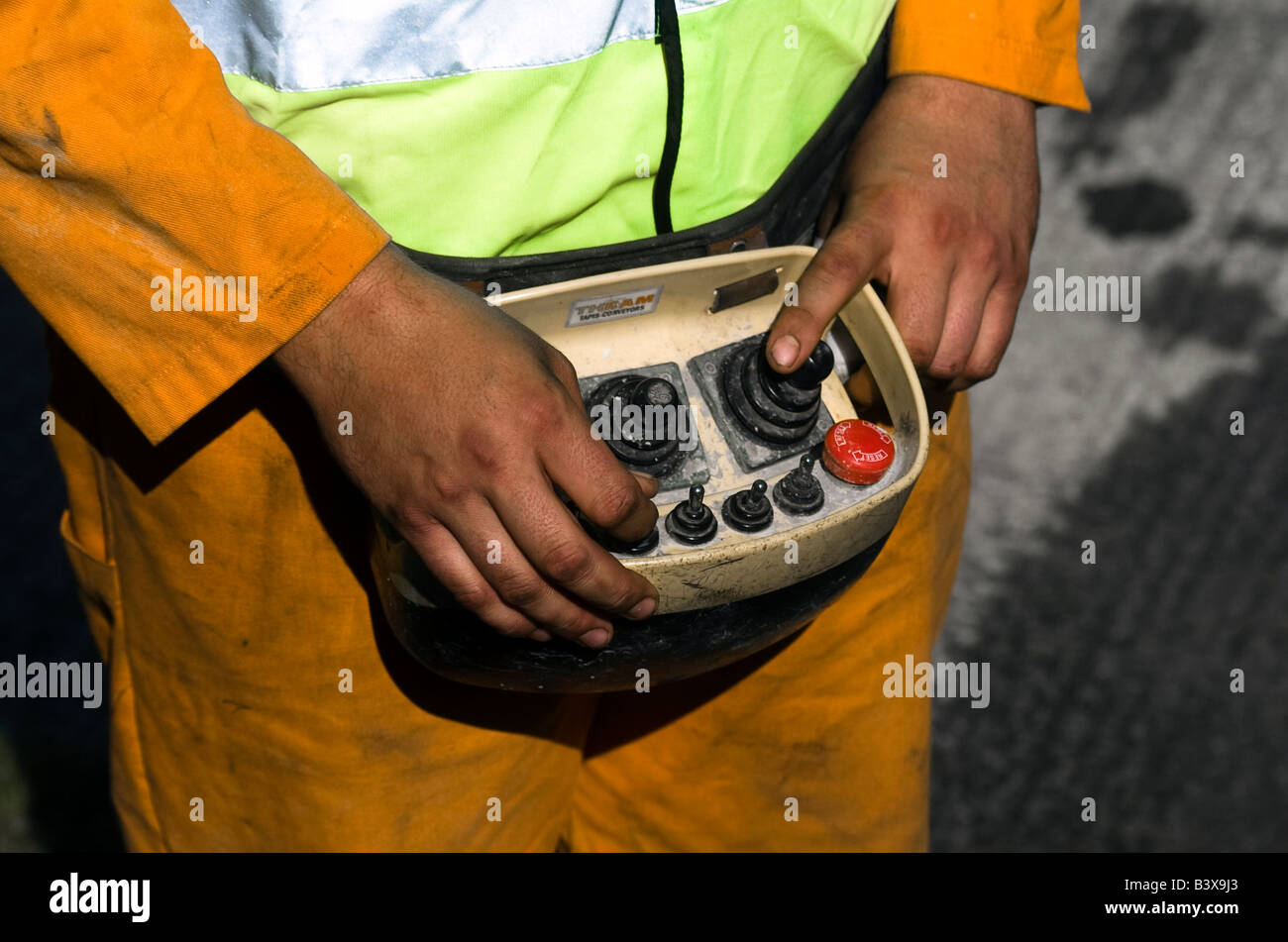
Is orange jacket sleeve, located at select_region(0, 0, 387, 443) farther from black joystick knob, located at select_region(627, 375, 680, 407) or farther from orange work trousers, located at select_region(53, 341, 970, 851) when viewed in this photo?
black joystick knob, located at select_region(627, 375, 680, 407)

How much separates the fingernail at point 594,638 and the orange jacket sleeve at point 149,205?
0.97ft

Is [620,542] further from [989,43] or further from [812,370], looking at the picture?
[989,43]

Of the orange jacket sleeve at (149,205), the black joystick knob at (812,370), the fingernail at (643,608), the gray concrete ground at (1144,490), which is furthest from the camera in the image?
the gray concrete ground at (1144,490)

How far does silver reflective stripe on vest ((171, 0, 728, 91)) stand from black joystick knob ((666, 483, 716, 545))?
13.4 inches

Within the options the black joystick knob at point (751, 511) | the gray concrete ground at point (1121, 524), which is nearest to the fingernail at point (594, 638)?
the black joystick knob at point (751, 511)

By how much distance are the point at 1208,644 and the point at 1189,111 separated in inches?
53.5

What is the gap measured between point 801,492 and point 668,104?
319 millimetres

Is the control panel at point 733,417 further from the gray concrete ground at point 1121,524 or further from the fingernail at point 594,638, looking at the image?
the gray concrete ground at point 1121,524

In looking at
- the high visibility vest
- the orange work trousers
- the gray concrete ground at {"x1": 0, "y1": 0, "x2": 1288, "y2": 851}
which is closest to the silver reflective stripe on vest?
the high visibility vest

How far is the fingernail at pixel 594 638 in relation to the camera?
0.90m

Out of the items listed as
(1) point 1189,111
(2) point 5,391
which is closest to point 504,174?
(2) point 5,391

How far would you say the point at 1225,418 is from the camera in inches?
93.7
